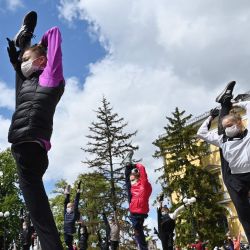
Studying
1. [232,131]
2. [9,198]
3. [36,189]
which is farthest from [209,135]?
[9,198]

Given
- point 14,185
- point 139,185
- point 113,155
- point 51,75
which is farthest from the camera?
point 14,185

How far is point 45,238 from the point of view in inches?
118

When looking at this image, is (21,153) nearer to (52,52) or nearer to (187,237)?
(52,52)

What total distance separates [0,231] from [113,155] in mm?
14822

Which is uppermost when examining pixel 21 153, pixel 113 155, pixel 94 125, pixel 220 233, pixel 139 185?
pixel 94 125

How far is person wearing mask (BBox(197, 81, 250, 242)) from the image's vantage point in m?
5.05

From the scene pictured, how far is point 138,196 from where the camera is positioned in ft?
26.3

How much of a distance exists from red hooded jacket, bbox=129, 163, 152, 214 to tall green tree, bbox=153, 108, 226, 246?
30.1 metres

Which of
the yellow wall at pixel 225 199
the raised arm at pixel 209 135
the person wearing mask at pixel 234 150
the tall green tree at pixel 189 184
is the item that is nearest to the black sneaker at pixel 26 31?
the person wearing mask at pixel 234 150

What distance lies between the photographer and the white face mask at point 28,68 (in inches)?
147

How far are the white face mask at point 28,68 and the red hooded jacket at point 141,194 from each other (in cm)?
475

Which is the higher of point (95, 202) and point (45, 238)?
point (95, 202)

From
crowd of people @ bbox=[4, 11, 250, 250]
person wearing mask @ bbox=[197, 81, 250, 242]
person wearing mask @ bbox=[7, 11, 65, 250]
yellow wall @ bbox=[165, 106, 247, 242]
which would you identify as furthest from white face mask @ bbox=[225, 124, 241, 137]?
yellow wall @ bbox=[165, 106, 247, 242]

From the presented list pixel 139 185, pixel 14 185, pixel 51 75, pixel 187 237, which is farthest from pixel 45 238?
pixel 14 185
